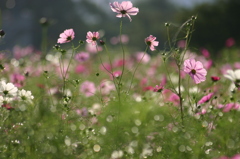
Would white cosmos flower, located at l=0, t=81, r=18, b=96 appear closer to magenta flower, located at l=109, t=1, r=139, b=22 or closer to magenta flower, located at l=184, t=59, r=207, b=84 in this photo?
magenta flower, located at l=109, t=1, r=139, b=22

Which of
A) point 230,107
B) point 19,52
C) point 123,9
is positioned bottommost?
point 19,52

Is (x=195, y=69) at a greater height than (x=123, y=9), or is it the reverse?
(x=123, y=9)

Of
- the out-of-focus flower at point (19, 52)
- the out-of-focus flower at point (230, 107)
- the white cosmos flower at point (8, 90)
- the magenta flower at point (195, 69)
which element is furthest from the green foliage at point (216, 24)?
the white cosmos flower at point (8, 90)

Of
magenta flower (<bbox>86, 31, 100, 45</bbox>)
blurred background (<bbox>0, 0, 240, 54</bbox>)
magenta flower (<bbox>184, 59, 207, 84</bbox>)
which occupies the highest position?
magenta flower (<bbox>86, 31, 100, 45</bbox>)

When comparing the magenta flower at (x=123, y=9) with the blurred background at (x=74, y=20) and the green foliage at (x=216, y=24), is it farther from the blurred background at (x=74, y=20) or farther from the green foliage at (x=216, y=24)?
the blurred background at (x=74, y=20)

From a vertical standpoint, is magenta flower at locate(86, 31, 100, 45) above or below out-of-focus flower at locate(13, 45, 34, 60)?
above

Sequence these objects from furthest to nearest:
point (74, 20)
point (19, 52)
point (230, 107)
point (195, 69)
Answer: point (74, 20), point (19, 52), point (230, 107), point (195, 69)

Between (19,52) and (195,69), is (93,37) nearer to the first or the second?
(195,69)

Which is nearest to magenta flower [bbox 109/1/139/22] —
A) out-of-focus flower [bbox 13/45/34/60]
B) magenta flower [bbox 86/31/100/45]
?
magenta flower [bbox 86/31/100/45]

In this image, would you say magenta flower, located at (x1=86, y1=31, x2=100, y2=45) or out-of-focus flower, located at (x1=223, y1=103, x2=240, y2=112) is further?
out-of-focus flower, located at (x1=223, y1=103, x2=240, y2=112)

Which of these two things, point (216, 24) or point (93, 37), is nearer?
point (93, 37)

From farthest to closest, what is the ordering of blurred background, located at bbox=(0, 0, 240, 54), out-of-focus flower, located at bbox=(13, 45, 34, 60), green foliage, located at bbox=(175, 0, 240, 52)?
blurred background, located at bbox=(0, 0, 240, 54), green foliage, located at bbox=(175, 0, 240, 52), out-of-focus flower, located at bbox=(13, 45, 34, 60)

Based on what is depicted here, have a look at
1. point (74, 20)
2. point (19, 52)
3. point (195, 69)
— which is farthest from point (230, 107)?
point (74, 20)

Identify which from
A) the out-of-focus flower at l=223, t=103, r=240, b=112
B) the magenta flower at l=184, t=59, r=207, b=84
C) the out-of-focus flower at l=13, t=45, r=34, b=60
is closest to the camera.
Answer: the magenta flower at l=184, t=59, r=207, b=84
